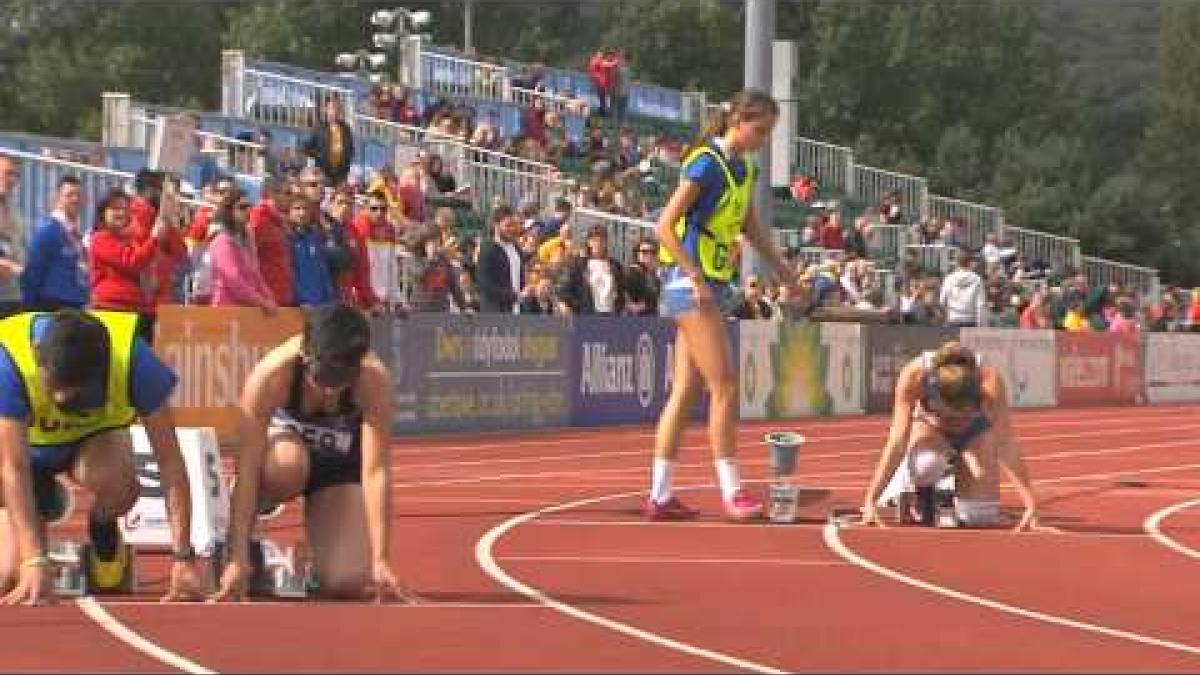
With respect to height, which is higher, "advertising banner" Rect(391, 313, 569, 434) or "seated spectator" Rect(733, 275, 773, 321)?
"seated spectator" Rect(733, 275, 773, 321)

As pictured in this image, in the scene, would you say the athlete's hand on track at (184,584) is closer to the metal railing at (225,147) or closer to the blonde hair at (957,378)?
the blonde hair at (957,378)

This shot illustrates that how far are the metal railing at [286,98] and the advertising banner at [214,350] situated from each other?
16.3m

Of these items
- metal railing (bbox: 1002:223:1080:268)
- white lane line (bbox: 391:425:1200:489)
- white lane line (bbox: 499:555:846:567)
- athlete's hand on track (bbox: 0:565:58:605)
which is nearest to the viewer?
athlete's hand on track (bbox: 0:565:58:605)

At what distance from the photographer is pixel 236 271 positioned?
1962 cm

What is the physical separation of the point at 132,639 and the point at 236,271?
36.1 ft

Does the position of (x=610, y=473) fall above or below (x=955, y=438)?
below

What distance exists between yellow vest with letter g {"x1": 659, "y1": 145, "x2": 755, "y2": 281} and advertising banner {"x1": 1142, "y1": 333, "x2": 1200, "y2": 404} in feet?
97.5

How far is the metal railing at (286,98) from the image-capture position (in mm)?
36625

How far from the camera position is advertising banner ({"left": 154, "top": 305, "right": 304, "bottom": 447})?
63.8ft

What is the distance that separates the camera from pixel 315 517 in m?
10.4

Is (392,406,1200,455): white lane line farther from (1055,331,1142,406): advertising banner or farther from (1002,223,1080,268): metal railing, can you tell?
(1002,223,1080,268): metal railing

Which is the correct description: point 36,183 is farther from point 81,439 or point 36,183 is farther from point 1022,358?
point 1022,358

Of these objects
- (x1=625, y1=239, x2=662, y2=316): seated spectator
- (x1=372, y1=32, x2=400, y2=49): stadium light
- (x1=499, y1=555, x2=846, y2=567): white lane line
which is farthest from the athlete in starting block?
Answer: (x1=372, y1=32, x2=400, y2=49): stadium light

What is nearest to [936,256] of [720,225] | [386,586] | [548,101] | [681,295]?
[548,101]
